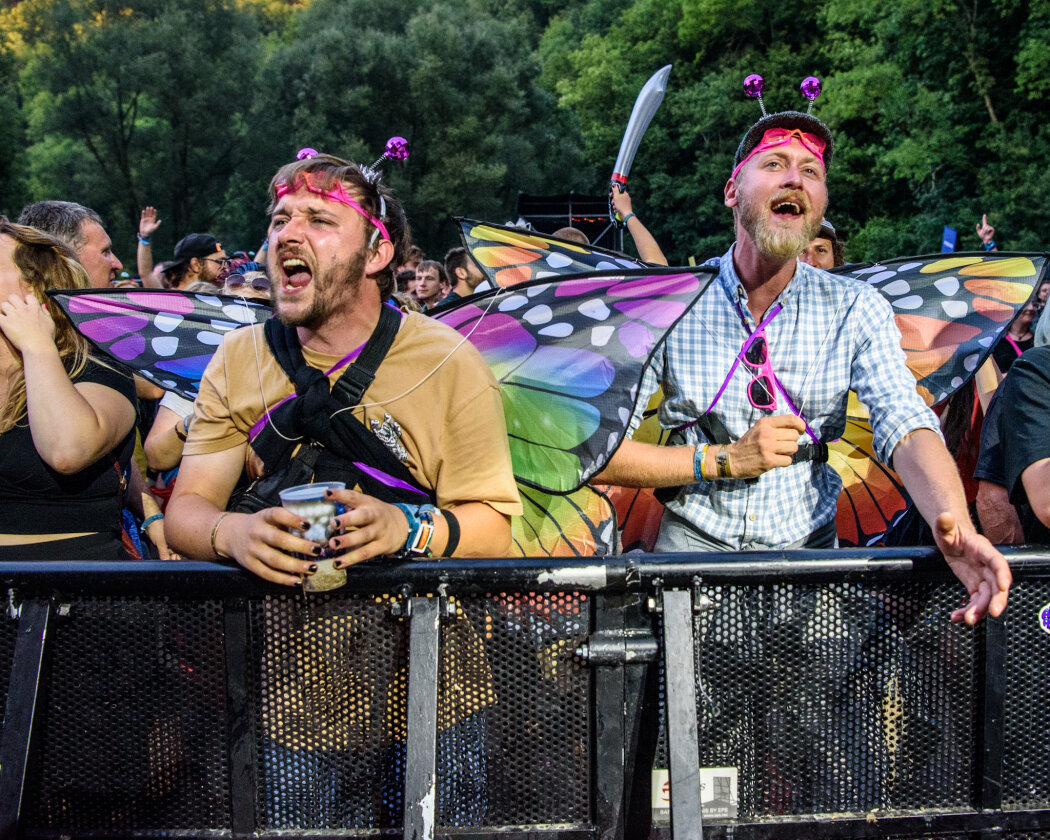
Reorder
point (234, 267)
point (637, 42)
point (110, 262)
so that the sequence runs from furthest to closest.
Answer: point (637, 42) → point (234, 267) → point (110, 262)

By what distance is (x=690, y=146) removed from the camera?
131 ft

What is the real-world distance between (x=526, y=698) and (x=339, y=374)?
0.94 m

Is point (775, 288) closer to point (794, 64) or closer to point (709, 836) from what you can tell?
point (709, 836)

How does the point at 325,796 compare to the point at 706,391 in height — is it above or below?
below

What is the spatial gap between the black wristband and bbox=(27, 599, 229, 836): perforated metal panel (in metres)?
0.49

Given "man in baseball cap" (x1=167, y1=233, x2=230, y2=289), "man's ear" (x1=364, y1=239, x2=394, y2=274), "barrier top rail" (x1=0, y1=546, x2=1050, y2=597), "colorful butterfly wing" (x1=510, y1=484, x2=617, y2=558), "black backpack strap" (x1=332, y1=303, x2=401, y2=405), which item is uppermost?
"man in baseball cap" (x1=167, y1=233, x2=230, y2=289)

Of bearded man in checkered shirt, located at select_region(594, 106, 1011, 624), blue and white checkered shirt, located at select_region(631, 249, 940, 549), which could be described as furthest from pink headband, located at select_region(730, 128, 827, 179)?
blue and white checkered shirt, located at select_region(631, 249, 940, 549)

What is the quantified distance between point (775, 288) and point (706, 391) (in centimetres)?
38

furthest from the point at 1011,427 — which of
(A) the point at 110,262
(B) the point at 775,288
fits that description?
(A) the point at 110,262

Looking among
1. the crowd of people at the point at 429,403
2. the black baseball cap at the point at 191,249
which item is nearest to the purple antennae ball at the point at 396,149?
the crowd of people at the point at 429,403

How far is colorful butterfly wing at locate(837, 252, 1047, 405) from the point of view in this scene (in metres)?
3.12

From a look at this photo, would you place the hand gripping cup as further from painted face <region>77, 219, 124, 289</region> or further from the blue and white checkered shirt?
painted face <region>77, 219, 124, 289</region>

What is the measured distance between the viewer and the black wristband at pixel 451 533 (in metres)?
2.07

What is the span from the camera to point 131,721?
1.81 m
